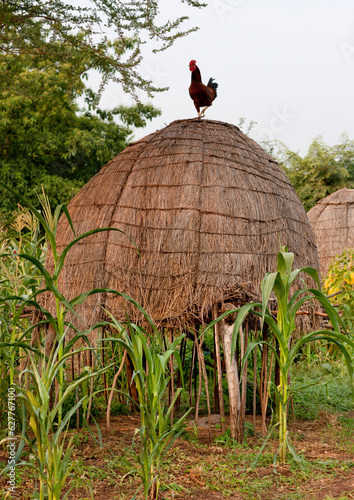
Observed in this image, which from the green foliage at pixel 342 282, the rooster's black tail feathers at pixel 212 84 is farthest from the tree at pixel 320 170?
the rooster's black tail feathers at pixel 212 84

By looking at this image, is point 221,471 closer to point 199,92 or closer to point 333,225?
point 199,92

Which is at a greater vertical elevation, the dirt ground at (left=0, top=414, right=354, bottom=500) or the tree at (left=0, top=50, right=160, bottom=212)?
the tree at (left=0, top=50, right=160, bottom=212)

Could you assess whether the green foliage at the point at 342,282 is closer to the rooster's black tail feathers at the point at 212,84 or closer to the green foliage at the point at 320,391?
the green foliage at the point at 320,391

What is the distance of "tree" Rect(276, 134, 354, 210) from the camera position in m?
15.2

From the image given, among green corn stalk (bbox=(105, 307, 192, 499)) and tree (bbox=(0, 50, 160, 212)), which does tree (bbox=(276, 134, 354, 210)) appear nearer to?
tree (bbox=(0, 50, 160, 212))

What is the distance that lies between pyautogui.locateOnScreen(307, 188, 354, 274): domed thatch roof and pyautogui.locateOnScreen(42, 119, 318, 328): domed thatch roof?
20.4 ft

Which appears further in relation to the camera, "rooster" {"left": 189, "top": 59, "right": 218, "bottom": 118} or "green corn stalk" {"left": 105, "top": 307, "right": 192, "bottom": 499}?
"rooster" {"left": 189, "top": 59, "right": 218, "bottom": 118}

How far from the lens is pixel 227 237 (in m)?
4.65

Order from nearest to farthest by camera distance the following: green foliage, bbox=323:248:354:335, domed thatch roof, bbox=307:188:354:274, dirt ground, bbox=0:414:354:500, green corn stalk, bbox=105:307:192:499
Result: green corn stalk, bbox=105:307:192:499, dirt ground, bbox=0:414:354:500, green foliage, bbox=323:248:354:335, domed thatch roof, bbox=307:188:354:274

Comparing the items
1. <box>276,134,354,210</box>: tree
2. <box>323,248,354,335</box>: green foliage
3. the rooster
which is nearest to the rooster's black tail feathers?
the rooster

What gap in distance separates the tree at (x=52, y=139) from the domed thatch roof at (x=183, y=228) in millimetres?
8267

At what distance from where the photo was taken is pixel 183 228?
4680 mm

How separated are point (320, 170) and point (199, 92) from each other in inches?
417

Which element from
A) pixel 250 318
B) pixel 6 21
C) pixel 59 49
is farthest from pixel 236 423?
pixel 6 21
